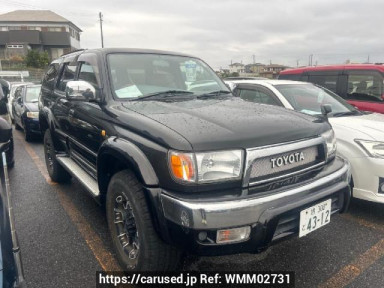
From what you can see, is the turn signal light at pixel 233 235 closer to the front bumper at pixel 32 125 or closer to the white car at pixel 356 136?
the white car at pixel 356 136

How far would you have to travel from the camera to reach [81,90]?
8.57 feet

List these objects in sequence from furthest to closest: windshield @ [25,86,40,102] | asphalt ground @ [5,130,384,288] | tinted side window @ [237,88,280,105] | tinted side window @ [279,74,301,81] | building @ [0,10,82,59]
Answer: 1. building @ [0,10,82,59]
2. windshield @ [25,86,40,102]
3. tinted side window @ [279,74,301,81]
4. tinted side window @ [237,88,280,105]
5. asphalt ground @ [5,130,384,288]

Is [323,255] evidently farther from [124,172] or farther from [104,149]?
[104,149]

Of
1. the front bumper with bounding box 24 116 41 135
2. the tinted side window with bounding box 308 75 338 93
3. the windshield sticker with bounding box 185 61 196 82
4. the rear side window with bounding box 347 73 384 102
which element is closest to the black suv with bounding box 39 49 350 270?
the windshield sticker with bounding box 185 61 196 82

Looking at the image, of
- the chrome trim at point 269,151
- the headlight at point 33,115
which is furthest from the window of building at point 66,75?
the headlight at point 33,115

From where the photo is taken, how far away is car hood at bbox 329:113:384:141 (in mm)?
3209

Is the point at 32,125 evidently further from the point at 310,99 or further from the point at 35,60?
the point at 35,60

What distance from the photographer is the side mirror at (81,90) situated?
8.50 ft

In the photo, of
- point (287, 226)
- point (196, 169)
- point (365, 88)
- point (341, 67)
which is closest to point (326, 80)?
point (341, 67)

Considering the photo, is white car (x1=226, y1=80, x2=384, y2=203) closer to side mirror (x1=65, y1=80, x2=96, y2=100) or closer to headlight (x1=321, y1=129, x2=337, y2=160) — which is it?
headlight (x1=321, y1=129, x2=337, y2=160)

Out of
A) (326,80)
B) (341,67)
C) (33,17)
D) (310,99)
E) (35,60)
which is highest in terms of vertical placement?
(33,17)

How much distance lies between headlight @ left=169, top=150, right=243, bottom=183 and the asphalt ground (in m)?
0.99

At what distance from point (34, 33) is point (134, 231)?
47686mm

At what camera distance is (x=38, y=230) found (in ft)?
9.97
